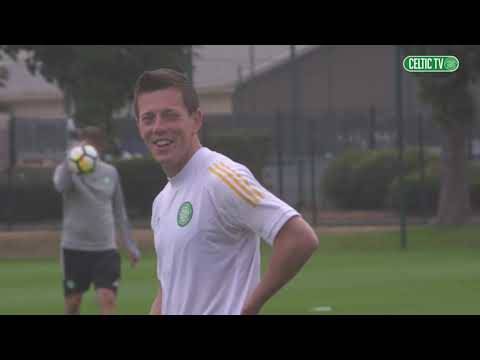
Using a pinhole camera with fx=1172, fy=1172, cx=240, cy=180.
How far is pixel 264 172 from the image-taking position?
Answer: 28.6m

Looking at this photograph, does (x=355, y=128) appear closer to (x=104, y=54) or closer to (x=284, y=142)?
(x=284, y=142)

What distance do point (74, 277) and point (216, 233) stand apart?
7.34 metres

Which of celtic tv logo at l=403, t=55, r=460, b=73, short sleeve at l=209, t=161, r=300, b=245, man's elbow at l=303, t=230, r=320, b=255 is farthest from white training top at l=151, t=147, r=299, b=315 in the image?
celtic tv logo at l=403, t=55, r=460, b=73

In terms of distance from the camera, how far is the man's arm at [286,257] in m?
4.45

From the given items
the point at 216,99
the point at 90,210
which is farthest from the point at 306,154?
the point at 90,210

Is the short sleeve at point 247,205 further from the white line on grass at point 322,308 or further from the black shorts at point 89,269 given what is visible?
the white line on grass at point 322,308

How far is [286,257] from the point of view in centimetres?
445

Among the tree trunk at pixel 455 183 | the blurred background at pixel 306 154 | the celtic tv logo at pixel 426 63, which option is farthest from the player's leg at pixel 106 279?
the tree trunk at pixel 455 183

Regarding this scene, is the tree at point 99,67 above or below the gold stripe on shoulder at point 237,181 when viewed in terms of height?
above

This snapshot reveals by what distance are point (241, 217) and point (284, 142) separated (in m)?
25.9

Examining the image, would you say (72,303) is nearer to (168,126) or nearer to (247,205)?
(168,126)

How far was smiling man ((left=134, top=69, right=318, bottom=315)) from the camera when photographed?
14.7 feet

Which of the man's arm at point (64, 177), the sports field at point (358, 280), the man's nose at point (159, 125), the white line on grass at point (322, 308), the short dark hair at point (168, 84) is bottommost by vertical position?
the sports field at point (358, 280)
